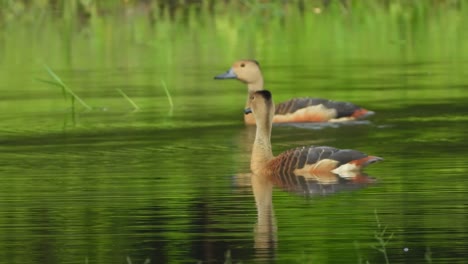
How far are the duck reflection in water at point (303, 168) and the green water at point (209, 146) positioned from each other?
0.59 feet

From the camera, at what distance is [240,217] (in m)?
12.2

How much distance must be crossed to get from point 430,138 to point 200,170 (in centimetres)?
285

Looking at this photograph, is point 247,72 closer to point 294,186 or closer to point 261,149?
point 261,149

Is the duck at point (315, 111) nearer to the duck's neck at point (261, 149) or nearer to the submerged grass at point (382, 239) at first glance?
the duck's neck at point (261, 149)

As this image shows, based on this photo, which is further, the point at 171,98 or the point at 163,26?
the point at 163,26

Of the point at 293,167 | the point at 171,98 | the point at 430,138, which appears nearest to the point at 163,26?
the point at 171,98

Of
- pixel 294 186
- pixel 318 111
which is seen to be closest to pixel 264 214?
pixel 294 186

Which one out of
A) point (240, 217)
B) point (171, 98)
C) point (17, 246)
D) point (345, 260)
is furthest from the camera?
point (171, 98)

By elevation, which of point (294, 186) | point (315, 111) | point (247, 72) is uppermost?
point (247, 72)

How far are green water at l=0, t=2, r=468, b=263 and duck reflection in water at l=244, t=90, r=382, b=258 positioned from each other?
0.18 metres

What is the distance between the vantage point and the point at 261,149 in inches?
595

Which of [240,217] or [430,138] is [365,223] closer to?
[240,217]

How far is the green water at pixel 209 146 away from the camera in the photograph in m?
11.2

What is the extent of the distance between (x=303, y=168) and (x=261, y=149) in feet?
2.05
